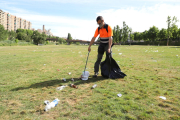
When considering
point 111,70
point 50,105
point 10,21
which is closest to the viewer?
point 50,105

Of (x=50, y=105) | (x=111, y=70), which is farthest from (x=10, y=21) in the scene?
(x=50, y=105)

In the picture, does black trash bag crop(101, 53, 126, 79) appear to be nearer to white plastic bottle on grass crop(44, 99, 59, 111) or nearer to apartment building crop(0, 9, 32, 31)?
white plastic bottle on grass crop(44, 99, 59, 111)

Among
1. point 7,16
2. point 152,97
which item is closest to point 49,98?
point 152,97

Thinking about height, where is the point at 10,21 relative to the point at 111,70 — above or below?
above

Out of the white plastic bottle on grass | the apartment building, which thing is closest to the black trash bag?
the white plastic bottle on grass

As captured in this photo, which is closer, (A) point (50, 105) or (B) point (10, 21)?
(A) point (50, 105)

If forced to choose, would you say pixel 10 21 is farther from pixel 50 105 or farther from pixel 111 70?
pixel 50 105

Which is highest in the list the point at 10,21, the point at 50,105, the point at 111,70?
the point at 10,21

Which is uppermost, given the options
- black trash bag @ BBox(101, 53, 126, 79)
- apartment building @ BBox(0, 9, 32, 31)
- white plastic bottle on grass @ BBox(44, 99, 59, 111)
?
apartment building @ BBox(0, 9, 32, 31)

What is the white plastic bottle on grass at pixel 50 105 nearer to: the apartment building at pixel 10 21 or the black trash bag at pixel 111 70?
the black trash bag at pixel 111 70

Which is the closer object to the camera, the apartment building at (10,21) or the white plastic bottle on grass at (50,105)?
the white plastic bottle on grass at (50,105)

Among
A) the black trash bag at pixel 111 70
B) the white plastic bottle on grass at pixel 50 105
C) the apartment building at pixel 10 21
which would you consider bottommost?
the white plastic bottle on grass at pixel 50 105

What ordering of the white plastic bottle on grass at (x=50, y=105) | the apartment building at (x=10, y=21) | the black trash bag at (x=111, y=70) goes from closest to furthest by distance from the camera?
1. the white plastic bottle on grass at (x=50, y=105)
2. the black trash bag at (x=111, y=70)
3. the apartment building at (x=10, y=21)

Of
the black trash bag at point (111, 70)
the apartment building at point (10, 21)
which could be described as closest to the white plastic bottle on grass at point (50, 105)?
the black trash bag at point (111, 70)
